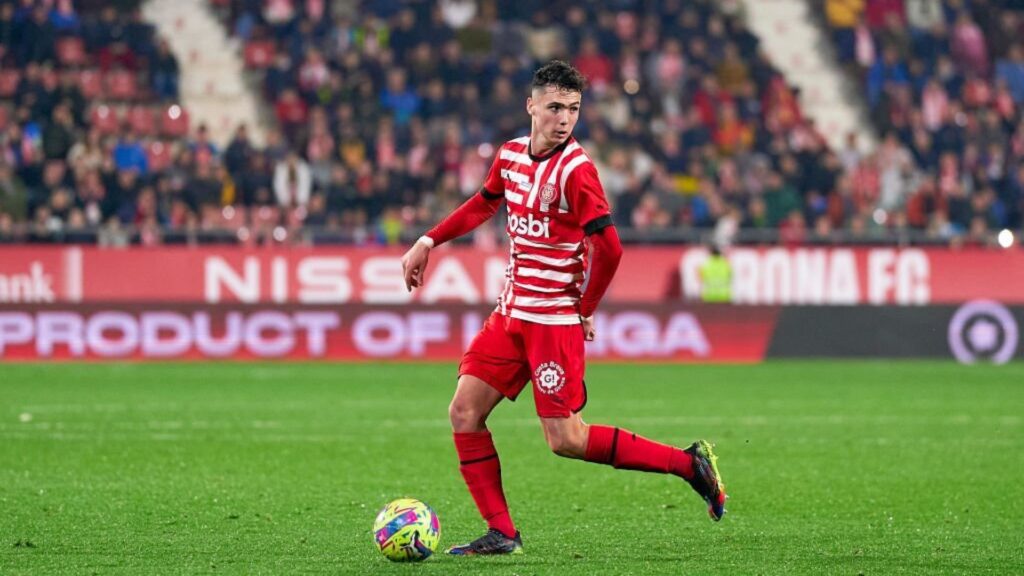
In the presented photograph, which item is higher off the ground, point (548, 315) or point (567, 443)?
point (548, 315)

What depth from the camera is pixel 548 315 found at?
6.68 meters

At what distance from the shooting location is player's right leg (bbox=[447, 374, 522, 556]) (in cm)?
676

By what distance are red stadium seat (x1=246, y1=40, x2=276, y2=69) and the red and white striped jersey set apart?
17.3 metres

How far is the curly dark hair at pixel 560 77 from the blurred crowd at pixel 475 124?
45.5 ft

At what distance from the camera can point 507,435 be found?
1210 cm

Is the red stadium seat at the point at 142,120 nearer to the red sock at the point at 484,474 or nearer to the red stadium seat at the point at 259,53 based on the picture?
the red stadium seat at the point at 259,53

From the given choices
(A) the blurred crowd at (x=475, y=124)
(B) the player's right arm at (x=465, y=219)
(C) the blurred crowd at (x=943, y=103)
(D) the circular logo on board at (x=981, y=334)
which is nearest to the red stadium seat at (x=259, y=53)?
(A) the blurred crowd at (x=475, y=124)

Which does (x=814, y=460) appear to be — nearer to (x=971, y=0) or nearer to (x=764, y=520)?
(x=764, y=520)

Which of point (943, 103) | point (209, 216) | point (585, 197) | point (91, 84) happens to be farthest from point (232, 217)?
point (585, 197)

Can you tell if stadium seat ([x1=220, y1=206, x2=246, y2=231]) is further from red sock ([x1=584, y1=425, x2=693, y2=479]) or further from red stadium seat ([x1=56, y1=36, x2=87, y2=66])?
red sock ([x1=584, y1=425, x2=693, y2=479])

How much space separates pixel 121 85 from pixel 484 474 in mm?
16626

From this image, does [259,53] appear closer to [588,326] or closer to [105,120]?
[105,120]

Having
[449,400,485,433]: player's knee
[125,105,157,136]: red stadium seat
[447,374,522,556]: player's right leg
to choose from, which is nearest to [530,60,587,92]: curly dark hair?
[447,374,522,556]: player's right leg

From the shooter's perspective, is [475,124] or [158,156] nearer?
[158,156]
